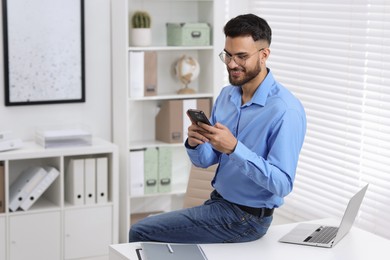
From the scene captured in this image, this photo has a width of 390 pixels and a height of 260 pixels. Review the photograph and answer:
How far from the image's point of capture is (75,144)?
15.3 ft

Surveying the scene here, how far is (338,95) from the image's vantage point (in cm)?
428

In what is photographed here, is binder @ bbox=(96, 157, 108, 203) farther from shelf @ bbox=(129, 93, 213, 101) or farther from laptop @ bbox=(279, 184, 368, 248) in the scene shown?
laptop @ bbox=(279, 184, 368, 248)

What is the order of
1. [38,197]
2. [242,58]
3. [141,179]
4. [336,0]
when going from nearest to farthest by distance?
1. [242,58]
2. [336,0]
3. [38,197]
4. [141,179]

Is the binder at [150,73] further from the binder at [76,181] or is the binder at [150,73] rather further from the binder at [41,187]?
the binder at [41,187]

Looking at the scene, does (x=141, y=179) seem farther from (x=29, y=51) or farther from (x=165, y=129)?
(x=29, y=51)

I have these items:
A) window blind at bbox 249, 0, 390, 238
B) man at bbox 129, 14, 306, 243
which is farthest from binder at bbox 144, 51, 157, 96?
man at bbox 129, 14, 306, 243

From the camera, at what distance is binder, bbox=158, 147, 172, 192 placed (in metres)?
4.98

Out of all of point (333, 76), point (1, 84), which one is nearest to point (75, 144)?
point (1, 84)

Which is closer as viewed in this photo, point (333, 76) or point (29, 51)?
point (333, 76)

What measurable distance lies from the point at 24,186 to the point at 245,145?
73.7 inches

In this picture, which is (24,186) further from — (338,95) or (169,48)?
(338,95)

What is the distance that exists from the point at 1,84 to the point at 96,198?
93 centimetres

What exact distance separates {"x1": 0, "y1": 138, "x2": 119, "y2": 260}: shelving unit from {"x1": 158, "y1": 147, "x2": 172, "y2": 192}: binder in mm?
352

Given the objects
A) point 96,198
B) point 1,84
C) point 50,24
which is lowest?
point 96,198
